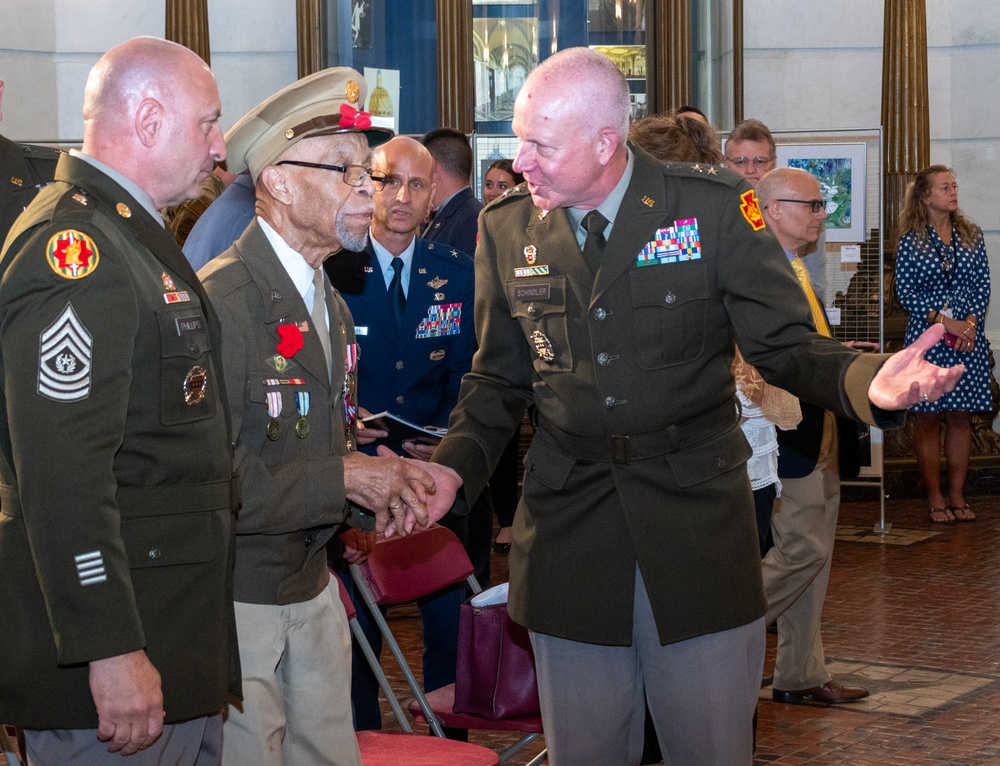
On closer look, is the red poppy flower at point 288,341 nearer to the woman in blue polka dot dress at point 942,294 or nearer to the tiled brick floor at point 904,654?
the tiled brick floor at point 904,654

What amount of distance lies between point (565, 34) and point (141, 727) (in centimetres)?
913

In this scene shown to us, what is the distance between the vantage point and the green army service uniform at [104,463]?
213cm

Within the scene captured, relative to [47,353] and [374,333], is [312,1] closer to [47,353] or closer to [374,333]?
[374,333]

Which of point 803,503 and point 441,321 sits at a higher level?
point 441,321

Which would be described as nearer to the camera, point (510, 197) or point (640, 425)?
point (640, 425)

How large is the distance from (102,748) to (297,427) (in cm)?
76

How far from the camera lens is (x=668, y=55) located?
10.6 m

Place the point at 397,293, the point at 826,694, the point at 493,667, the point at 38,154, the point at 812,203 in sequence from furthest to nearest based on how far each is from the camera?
the point at 826,694
the point at 812,203
the point at 397,293
the point at 493,667
the point at 38,154

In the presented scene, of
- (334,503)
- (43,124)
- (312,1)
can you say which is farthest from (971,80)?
(334,503)

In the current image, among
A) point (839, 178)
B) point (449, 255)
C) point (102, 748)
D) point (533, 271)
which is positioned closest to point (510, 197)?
point (533, 271)

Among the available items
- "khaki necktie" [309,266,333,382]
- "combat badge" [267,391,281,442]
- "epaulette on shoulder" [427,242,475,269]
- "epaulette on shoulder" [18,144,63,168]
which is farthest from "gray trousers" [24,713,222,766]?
"epaulette on shoulder" [427,242,475,269]

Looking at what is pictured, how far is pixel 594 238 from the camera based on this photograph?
3.02 metres

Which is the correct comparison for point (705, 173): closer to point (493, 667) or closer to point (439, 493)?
point (439, 493)

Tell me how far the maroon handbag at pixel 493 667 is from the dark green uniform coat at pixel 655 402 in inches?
30.4
